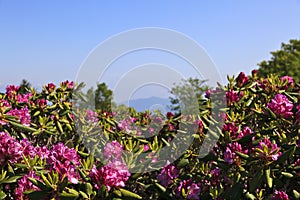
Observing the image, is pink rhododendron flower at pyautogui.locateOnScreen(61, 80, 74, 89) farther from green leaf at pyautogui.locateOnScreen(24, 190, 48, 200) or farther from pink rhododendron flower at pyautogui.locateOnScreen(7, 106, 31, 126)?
green leaf at pyautogui.locateOnScreen(24, 190, 48, 200)

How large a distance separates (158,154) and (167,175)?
0.21 m

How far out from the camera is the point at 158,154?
11.0 feet

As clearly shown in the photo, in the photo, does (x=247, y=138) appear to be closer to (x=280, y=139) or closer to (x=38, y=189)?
(x=280, y=139)

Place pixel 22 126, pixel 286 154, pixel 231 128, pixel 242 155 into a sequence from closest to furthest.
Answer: pixel 286 154 → pixel 242 155 → pixel 231 128 → pixel 22 126

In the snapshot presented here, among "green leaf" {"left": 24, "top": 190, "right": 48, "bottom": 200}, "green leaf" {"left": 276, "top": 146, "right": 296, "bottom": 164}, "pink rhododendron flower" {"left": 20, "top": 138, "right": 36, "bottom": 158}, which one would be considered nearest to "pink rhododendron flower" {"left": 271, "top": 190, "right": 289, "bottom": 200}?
"green leaf" {"left": 276, "top": 146, "right": 296, "bottom": 164}

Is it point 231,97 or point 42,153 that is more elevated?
point 231,97

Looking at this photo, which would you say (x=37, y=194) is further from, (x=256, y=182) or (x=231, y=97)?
(x=231, y=97)

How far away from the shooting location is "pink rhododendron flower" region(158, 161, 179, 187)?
322 centimetres

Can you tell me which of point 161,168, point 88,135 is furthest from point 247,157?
point 88,135

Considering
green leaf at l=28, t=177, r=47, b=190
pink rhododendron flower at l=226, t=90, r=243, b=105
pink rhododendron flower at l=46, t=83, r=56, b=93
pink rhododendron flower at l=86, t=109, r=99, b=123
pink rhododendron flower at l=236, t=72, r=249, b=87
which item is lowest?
green leaf at l=28, t=177, r=47, b=190

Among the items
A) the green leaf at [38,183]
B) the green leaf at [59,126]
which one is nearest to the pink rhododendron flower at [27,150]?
the green leaf at [38,183]

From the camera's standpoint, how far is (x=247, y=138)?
3.18 m

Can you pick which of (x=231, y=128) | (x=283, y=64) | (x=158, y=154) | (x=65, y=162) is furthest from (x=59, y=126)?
(x=283, y=64)

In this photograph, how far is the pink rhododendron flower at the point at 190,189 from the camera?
3.13 m
